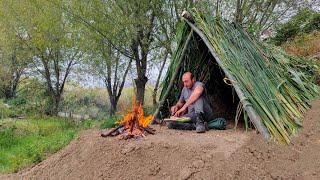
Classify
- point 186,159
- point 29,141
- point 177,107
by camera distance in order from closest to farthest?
point 186,159, point 177,107, point 29,141

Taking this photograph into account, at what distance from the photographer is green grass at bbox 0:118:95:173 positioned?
29.5ft

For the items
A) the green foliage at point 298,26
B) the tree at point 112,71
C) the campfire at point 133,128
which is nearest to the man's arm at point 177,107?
the campfire at point 133,128

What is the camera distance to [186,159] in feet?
20.4

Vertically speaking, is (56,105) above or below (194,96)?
above

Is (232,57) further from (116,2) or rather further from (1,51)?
(1,51)

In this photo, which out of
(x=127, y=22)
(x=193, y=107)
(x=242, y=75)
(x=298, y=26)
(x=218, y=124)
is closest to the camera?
(x=242, y=75)

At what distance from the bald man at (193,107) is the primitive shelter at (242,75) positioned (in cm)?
52

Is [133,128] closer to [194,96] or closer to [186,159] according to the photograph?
[186,159]

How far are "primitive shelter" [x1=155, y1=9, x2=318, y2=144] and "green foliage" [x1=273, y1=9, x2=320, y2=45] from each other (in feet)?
16.7

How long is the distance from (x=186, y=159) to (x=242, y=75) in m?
2.20

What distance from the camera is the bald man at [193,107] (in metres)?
7.94

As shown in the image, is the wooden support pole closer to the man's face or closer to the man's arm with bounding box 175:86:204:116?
the man's face

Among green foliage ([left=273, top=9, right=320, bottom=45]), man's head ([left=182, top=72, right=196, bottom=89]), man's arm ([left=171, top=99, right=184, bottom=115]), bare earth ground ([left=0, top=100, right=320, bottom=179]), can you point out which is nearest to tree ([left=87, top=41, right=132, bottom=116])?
green foliage ([left=273, top=9, right=320, bottom=45])

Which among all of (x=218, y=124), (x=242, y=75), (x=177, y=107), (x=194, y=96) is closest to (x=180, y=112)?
(x=177, y=107)
